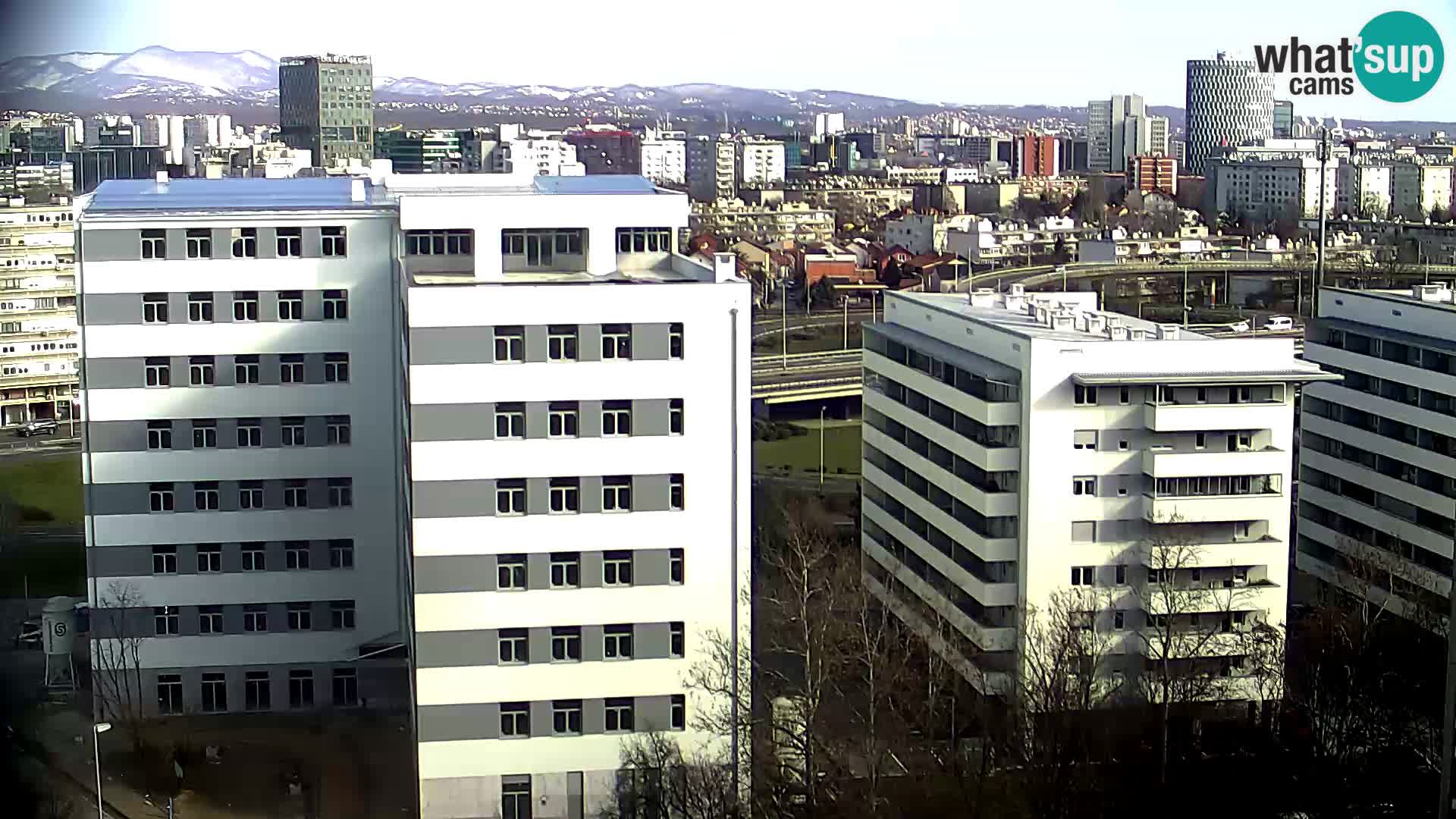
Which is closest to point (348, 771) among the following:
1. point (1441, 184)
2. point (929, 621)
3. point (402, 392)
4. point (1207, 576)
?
point (402, 392)

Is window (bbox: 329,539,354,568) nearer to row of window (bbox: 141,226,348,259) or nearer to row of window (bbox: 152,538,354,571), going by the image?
row of window (bbox: 152,538,354,571)

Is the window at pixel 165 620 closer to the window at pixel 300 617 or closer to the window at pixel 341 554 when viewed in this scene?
the window at pixel 300 617

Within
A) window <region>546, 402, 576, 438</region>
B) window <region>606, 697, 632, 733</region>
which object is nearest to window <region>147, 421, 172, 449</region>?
window <region>546, 402, 576, 438</region>

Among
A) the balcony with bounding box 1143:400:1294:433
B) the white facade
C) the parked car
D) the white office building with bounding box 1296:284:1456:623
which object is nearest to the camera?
the balcony with bounding box 1143:400:1294:433

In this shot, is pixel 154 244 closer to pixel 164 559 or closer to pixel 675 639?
pixel 164 559

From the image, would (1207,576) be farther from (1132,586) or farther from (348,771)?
(348,771)

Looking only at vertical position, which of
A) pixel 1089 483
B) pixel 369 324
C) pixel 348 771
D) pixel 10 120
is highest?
pixel 10 120
